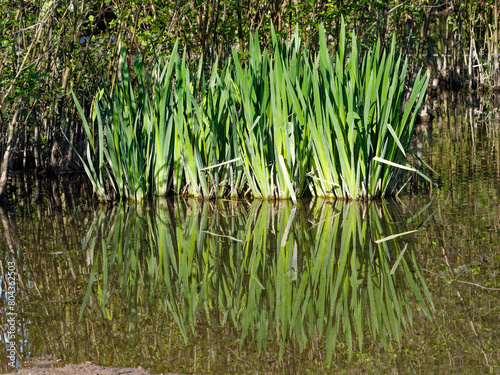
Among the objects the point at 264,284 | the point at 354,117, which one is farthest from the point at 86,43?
the point at 264,284

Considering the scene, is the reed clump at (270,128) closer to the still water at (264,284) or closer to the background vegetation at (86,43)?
the still water at (264,284)

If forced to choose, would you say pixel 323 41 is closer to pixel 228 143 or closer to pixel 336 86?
pixel 336 86

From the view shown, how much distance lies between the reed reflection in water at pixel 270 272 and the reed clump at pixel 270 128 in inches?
14.5

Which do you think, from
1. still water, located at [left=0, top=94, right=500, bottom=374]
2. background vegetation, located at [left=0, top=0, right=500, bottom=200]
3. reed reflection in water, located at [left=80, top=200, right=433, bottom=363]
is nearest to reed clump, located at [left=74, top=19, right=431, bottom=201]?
still water, located at [left=0, top=94, right=500, bottom=374]

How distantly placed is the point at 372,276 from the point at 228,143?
8.33 feet

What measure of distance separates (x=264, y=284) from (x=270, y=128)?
89.8 inches

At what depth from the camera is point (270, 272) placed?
3.61 m

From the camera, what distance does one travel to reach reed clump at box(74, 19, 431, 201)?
507 centimetres

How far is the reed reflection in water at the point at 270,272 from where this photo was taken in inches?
112

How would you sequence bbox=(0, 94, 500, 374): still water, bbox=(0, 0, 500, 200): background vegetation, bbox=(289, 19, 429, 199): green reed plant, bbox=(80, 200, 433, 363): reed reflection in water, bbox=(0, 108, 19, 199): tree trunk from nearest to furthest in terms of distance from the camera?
1. bbox=(0, 94, 500, 374): still water
2. bbox=(80, 200, 433, 363): reed reflection in water
3. bbox=(289, 19, 429, 199): green reed plant
4. bbox=(0, 108, 19, 199): tree trunk
5. bbox=(0, 0, 500, 200): background vegetation

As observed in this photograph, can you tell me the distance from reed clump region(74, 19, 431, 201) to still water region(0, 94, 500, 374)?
0.26 m

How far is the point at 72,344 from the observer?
2.68 meters

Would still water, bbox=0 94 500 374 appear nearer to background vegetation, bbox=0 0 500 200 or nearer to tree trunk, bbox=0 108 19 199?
tree trunk, bbox=0 108 19 199

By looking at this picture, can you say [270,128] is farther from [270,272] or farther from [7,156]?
[7,156]
